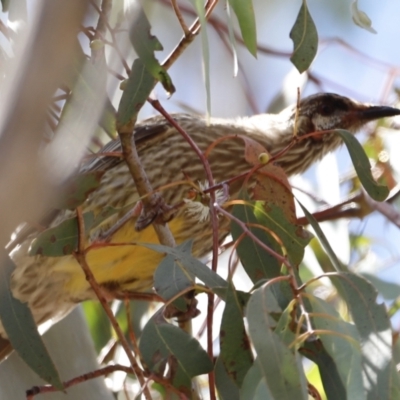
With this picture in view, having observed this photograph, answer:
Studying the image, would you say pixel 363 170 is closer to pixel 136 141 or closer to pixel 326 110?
pixel 136 141

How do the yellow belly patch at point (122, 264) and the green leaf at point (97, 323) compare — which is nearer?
the yellow belly patch at point (122, 264)

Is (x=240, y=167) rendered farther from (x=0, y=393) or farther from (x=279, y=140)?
(x=0, y=393)

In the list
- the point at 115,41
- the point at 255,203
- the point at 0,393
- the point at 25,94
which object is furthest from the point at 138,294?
the point at 25,94

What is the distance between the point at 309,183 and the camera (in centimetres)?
296

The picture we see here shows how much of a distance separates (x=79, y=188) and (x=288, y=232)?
40cm

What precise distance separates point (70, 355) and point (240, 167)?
2.53 feet

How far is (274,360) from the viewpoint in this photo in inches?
46.7

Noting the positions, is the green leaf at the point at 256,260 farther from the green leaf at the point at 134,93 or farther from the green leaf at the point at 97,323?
the green leaf at the point at 97,323

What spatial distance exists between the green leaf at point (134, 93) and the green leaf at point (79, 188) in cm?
11

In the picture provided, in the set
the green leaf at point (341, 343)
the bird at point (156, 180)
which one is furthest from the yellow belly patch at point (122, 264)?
the green leaf at point (341, 343)

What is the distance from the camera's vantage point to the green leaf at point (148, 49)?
1.45 meters

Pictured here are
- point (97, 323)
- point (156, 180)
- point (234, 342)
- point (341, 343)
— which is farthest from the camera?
point (97, 323)

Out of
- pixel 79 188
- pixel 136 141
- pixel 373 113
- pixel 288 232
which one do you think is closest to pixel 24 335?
pixel 79 188

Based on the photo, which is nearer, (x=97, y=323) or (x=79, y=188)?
(x=79, y=188)
